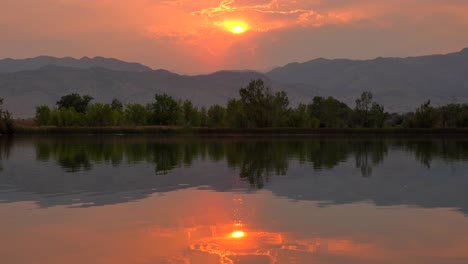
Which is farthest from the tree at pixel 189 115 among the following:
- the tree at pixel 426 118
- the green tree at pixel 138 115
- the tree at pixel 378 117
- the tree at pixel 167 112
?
the tree at pixel 426 118

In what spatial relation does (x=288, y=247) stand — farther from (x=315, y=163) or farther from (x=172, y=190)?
(x=315, y=163)

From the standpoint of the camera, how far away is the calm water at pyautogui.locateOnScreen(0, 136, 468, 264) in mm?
14516

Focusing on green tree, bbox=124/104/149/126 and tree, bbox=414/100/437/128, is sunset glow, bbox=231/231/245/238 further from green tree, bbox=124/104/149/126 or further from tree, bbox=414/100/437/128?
green tree, bbox=124/104/149/126

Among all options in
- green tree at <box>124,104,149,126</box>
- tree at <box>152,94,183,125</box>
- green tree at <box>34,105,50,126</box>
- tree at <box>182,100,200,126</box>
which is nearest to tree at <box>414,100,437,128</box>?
tree at <box>182,100,200,126</box>

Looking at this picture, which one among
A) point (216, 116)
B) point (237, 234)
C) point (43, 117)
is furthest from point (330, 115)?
point (237, 234)

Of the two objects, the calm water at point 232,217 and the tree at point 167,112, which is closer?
the calm water at point 232,217

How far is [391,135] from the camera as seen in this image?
12000cm

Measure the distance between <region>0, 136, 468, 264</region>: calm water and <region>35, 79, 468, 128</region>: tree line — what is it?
91402 mm

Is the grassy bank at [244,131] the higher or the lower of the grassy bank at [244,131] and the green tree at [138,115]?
the lower

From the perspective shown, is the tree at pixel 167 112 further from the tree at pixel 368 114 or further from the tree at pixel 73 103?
the tree at pixel 368 114

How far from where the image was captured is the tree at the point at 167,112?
150375 mm

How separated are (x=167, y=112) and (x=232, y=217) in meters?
133

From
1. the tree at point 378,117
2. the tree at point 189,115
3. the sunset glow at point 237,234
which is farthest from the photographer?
the tree at point 189,115

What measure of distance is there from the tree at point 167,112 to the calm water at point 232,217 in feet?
375
